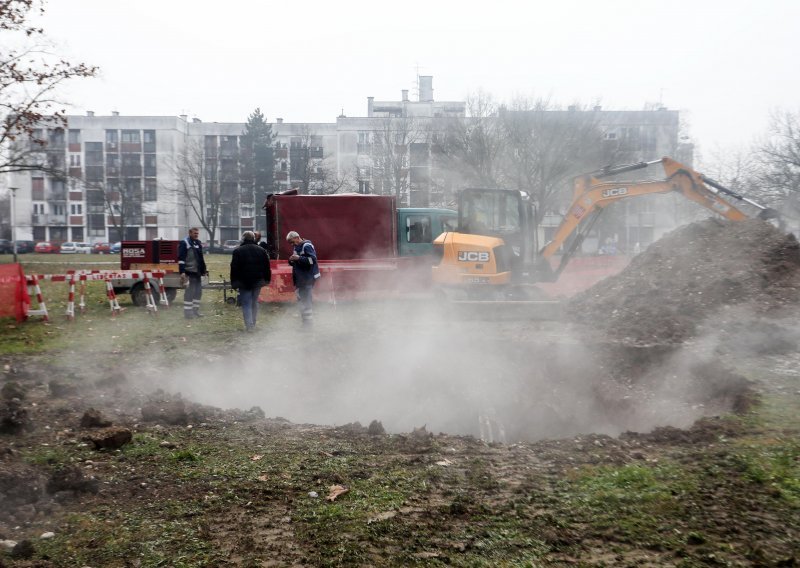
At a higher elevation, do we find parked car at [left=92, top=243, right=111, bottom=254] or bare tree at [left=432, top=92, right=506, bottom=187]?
bare tree at [left=432, top=92, right=506, bottom=187]

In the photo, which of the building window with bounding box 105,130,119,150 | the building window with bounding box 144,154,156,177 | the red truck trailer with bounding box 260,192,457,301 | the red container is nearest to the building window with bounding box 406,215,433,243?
the red truck trailer with bounding box 260,192,457,301

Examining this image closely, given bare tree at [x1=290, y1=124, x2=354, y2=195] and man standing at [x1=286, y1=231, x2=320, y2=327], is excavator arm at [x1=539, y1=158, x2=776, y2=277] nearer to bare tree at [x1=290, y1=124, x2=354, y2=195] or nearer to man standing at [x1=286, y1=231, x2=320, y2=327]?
man standing at [x1=286, y1=231, x2=320, y2=327]

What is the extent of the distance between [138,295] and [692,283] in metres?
12.9

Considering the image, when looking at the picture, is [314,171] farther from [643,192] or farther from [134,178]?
[643,192]

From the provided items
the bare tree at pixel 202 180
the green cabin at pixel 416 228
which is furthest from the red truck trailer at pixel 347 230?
the bare tree at pixel 202 180

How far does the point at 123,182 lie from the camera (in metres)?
63.4

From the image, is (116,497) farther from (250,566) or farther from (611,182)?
(611,182)

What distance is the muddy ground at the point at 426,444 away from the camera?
3770 mm

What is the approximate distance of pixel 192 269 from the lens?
14.0 m

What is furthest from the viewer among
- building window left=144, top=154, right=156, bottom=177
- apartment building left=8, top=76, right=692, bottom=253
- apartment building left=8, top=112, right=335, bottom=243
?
building window left=144, top=154, right=156, bottom=177

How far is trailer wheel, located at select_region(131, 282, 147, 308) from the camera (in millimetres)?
16281

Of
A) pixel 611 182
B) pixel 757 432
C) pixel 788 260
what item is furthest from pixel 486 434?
pixel 611 182

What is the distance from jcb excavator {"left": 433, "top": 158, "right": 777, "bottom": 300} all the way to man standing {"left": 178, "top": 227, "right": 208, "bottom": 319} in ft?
18.3

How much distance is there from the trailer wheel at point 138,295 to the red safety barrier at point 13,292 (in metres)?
3.26
